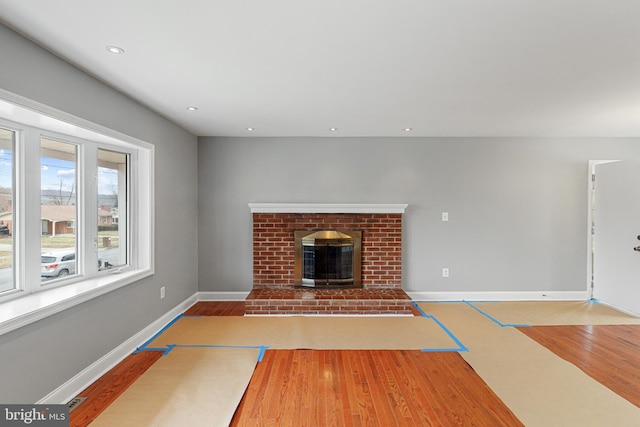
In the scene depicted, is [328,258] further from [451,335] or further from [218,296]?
[451,335]

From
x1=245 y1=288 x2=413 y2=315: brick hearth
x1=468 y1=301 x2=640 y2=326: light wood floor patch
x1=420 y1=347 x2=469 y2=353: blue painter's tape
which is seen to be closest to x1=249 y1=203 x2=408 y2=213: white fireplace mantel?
x1=245 y1=288 x2=413 y2=315: brick hearth

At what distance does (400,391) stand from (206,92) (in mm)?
2788

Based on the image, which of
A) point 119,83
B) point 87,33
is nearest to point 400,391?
point 87,33

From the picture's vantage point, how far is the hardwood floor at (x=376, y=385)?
200cm

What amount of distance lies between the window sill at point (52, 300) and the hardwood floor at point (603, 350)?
390 cm

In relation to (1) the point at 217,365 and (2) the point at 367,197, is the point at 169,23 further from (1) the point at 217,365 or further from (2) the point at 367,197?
(2) the point at 367,197

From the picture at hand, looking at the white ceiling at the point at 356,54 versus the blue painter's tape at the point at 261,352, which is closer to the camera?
the white ceiling at the point at 356,54

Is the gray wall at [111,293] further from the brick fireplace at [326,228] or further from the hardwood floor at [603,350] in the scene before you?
the hardwood floor at [603,350]

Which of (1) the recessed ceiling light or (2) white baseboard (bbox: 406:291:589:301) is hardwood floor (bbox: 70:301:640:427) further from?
(1) the recessed ceiling light

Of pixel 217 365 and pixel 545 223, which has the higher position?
pixel 545 223

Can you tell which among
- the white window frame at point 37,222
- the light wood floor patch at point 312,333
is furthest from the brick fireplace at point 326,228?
the white window frame at point 37,222

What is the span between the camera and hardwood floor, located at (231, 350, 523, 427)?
1.98 metres

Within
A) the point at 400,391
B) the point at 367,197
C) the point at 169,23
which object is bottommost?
the point at 400,391

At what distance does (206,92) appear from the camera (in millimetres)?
2631
